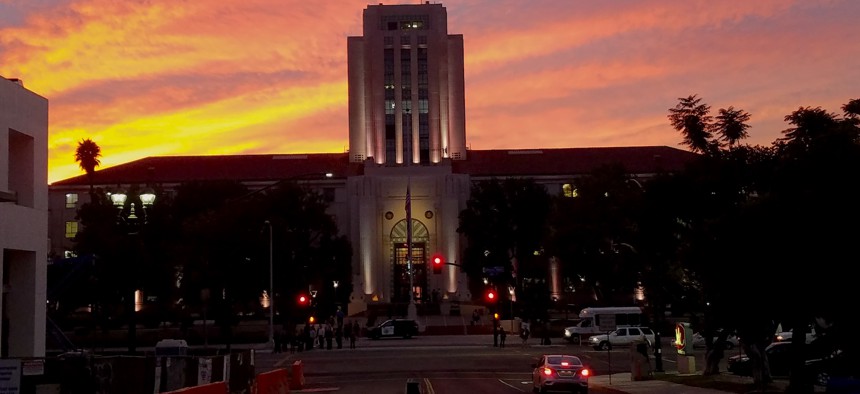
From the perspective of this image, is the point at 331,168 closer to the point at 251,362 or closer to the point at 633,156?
the point at 633,156

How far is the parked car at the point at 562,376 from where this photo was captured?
32688 mm

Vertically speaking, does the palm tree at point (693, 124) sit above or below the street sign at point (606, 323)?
above

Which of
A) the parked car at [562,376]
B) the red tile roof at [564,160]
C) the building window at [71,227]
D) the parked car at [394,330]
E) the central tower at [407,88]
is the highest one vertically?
the central tower at [407,88]

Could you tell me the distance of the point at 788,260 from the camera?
85.0 feet

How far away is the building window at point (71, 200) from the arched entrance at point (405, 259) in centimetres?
3807

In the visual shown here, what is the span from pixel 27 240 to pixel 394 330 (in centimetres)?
5141

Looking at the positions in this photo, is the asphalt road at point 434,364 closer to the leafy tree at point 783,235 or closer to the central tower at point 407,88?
the leafy tree at point 783,235

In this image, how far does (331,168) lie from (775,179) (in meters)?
101

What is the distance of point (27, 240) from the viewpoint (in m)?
29.7

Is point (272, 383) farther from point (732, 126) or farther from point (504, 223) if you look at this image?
point (504, 223)

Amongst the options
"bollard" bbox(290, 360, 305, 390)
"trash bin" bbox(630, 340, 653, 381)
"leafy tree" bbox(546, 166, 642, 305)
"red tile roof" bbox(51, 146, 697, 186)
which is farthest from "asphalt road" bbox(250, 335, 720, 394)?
"red tile roof" bbox(51, 146, 697, 186)

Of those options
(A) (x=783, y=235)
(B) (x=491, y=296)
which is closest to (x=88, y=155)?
(B) (x=491, y=296)

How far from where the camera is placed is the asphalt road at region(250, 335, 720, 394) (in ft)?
122

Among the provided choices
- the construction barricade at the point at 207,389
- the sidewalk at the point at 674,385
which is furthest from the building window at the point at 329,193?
the construction barricade at the point at 207,389
